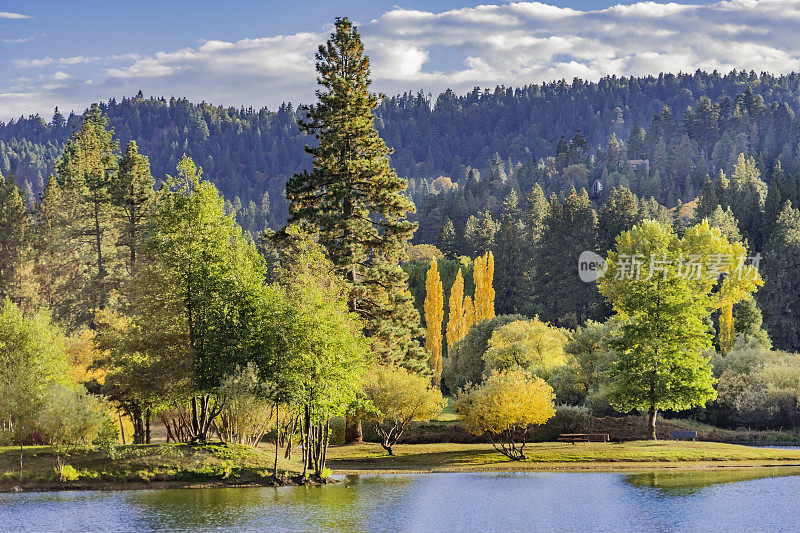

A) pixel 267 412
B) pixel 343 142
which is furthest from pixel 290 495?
pixel 343 142

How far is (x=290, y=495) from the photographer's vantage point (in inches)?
1494

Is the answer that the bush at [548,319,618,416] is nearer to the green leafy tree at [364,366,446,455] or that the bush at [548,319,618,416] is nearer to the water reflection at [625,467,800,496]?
the green leafy tree at [364,366,446,455]

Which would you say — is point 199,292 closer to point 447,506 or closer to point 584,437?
point 447,506

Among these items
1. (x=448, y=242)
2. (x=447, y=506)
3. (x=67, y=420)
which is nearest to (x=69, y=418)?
(x=67, y=420)

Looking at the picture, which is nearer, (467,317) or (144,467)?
(144,467)

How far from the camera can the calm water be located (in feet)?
104

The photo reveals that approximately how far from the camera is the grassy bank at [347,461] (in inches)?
1599

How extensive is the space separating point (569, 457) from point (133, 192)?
4869 centimetres

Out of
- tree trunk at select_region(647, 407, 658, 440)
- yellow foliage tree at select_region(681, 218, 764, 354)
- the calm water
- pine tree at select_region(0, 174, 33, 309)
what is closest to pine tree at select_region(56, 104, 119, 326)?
pine tree at select_region(0, 174, 33, 309)

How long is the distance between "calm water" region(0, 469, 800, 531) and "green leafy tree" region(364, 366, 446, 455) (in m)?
9.17

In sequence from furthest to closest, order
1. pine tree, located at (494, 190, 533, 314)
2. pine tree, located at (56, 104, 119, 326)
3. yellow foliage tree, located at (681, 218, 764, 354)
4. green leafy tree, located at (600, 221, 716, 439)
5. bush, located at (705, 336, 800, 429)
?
pine tree, located at (494, 190, 533, 314) → pine tree, located at (56, 104, 119, 326) → yellow foliage tree, located at (681, 218, 764, 354) → bush, located at (705, 336, 800, 429) → green leafy tree, located at (600, 221, 716, 439)

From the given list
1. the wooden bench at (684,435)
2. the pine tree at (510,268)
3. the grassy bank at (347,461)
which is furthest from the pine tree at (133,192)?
the pine tree at (510,268)

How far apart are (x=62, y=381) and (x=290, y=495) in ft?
61.4

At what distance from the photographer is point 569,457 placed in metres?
49.6
